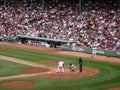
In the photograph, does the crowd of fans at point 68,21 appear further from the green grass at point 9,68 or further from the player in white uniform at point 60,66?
the green grass at point 9,68

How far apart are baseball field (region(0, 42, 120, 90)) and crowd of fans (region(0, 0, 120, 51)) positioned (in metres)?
3.64

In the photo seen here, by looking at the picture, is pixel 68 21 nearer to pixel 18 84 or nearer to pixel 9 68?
pixel 9 68

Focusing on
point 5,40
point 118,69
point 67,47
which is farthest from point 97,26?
point 5,40

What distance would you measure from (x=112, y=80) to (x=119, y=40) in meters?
13.8

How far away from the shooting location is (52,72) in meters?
28.6

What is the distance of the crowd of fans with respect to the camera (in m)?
41.8

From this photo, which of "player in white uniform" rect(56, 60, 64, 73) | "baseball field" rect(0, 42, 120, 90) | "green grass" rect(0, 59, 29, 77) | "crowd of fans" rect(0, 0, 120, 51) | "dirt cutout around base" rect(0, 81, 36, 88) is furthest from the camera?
"crowd of fans" rect(0, 0, 120, 51)

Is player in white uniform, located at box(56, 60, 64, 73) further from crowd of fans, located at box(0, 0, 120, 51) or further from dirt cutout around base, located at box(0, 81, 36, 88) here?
crowd of fans, located at box(0, 0, 120, 51)

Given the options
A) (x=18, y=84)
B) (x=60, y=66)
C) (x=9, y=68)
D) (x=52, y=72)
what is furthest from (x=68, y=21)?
(x=18, y=84)

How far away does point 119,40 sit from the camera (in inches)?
1521

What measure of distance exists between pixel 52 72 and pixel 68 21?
68.4 feet

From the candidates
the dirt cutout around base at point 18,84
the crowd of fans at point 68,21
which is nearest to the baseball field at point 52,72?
the dirt cutout around base at point 18,84

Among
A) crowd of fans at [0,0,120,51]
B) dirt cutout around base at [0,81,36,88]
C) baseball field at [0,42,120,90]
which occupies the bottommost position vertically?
dirt cutout around base at [0,81,36,88]

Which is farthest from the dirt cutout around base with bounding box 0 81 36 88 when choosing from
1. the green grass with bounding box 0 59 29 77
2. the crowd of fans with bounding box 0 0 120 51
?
the crowd of fans with bounding box 0 0 120 51
